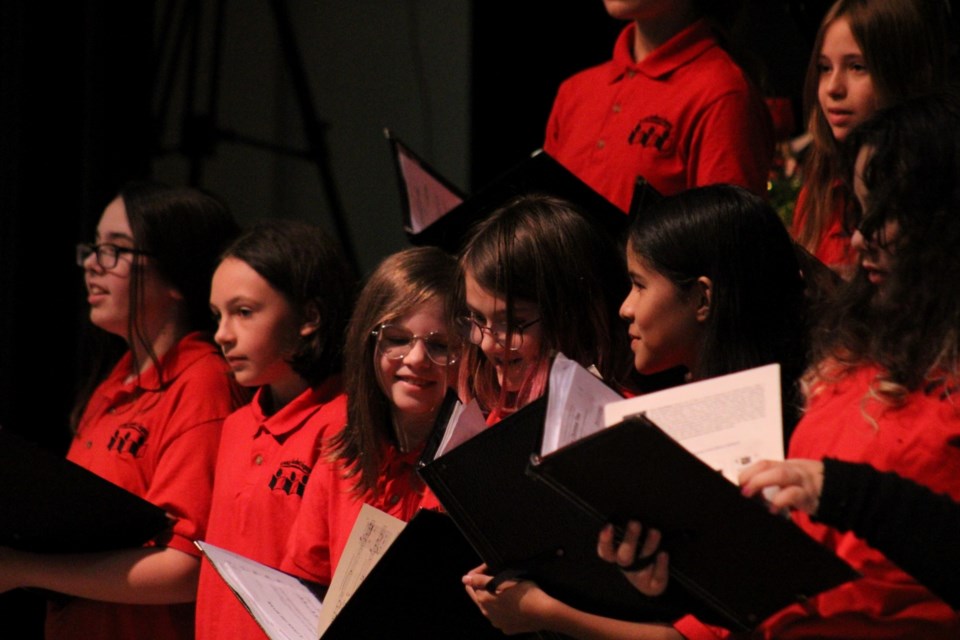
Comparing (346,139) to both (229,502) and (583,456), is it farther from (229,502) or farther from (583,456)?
(583,456)

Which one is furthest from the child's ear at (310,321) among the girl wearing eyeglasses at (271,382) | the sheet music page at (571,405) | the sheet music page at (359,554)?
the sheet music page at (571,405)

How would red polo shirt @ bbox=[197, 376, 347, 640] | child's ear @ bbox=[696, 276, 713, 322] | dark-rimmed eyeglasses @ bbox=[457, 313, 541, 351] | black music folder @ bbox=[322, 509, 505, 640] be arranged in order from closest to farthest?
black music folder @ bbox=[322, 509, 505, 640] → child's ear @ bbox=[696, 276, 713, 322] → dark-rimmed eyeglasses @ bbox=[457, 313, 541, 351] → red polo shirt @ bbox=[197, 376, 347, 640]

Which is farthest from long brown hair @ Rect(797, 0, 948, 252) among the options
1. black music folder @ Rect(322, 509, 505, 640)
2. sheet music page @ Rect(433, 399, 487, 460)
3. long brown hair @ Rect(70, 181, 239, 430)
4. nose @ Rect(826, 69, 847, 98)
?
long brown hair @ Rect(70, 181, 239, 430)

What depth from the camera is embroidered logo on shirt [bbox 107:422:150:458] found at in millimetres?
2898

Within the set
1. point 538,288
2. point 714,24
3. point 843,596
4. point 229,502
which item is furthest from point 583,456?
point 714,24

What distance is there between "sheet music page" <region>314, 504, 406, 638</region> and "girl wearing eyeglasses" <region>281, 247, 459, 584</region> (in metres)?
0.26

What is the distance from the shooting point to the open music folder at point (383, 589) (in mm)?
1862

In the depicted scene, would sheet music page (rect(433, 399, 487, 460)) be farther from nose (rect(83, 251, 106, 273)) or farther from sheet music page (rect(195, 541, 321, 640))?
nose (rect(83, 251, 106, 273))

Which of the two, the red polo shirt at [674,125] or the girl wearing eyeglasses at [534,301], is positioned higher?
the red polo shirt at [674,125]

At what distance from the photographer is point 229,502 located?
265cm

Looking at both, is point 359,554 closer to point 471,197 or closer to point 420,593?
point 420,593

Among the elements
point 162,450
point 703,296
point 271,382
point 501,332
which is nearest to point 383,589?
point 501,332

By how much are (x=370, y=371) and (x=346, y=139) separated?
74.4 inches

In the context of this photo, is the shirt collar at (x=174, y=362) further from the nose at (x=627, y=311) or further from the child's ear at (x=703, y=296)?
the child's ear at (x=703, y=296)
